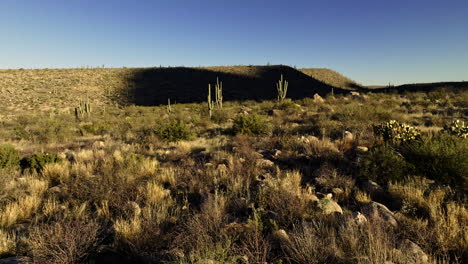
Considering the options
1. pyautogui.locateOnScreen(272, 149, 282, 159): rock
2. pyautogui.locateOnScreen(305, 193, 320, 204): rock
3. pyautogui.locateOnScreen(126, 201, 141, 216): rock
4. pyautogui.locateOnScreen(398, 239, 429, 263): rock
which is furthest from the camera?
pyautogui.locateOnScreen(272, 149, 282, 159): rock

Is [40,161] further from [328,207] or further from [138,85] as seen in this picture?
[138,85]

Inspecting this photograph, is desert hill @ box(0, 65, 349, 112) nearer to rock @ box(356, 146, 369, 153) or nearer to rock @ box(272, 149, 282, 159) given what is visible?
rock @ box(272, 149, 282, 159)

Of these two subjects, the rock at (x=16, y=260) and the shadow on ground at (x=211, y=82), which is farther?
the shadow on ground at (x=211, y=82)

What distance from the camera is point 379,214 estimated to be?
3.27 metres

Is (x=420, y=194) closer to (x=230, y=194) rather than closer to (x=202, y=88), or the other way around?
(x=230, y=194)

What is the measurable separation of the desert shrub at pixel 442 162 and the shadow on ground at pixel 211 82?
121 feet

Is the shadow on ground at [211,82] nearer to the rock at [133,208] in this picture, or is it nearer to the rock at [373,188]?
the rock at [373,188]

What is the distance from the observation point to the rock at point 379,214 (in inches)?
122

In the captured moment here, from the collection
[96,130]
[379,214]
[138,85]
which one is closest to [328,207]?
[379,214]

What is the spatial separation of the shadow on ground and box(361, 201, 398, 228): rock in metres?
38.6

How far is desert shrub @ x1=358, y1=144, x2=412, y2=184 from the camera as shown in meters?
4.70

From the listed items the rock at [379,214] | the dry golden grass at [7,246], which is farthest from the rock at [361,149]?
the dry golden grass at [7,246]

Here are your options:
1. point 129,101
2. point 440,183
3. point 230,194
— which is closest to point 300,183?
point 230,194

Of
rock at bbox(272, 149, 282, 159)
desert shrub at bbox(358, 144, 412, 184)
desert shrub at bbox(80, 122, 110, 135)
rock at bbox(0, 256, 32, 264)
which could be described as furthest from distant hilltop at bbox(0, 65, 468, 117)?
rock at bbox(0, 256, 32, 264)
